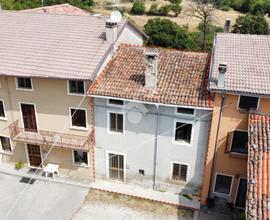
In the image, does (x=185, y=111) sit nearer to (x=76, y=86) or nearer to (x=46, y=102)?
(x=76, y=86)

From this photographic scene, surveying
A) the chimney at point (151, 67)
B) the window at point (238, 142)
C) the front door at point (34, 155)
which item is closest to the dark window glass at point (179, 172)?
the window at point (238, 142)

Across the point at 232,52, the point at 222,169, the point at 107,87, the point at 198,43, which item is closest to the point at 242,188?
the point at 222,169

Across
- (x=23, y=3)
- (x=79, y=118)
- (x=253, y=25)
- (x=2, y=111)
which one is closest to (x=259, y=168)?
(x=79, y=118)

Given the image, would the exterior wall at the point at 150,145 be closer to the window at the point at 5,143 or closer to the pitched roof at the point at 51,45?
the pitched roof at the point at 51,45

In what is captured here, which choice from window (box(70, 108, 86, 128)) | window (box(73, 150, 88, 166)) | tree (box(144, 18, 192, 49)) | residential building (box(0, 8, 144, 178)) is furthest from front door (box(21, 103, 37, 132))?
tree (box(144, 18, 192, 49))

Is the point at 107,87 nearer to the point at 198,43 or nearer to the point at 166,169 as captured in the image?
the point at 166,169

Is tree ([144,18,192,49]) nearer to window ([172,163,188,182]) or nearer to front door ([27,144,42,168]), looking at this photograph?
window ([172,163,188,182])
